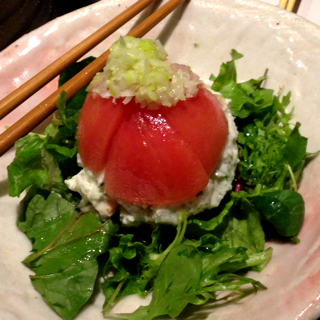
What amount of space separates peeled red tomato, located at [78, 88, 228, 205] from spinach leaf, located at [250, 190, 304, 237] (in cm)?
32

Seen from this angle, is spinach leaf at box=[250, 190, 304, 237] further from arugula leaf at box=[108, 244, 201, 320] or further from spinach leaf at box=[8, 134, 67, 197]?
spinach leaf at box=[8, 134, 67, 197]

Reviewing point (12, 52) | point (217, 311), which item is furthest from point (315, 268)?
point (12, 52)

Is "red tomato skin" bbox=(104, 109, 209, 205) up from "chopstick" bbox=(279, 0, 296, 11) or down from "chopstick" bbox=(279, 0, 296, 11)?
down

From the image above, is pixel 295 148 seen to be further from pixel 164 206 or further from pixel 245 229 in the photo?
pixel 164 206

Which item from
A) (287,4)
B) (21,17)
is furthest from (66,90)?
(21,17)

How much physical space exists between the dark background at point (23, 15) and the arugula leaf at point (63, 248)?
6.84 feet

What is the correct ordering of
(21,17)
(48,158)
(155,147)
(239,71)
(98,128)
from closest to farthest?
(155,147) → (98,128) → (48,158) → (239,71) → (21,17)

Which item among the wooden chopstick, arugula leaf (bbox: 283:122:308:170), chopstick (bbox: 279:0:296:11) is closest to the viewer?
arugula leaf (bbox: 283:122:308:170)

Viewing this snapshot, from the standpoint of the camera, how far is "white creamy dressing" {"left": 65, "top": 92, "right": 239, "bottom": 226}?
4.89 ft

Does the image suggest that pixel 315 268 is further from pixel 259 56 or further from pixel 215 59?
pixel 215 59

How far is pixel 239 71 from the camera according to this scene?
6.85ft

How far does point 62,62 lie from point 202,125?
955 millimetres

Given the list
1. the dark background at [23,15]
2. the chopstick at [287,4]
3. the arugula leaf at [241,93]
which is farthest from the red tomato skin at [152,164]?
the dark background at [23,15]

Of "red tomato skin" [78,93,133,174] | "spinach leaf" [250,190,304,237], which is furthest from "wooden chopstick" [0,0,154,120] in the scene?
"spinach leaf" [250,190,304,237]
